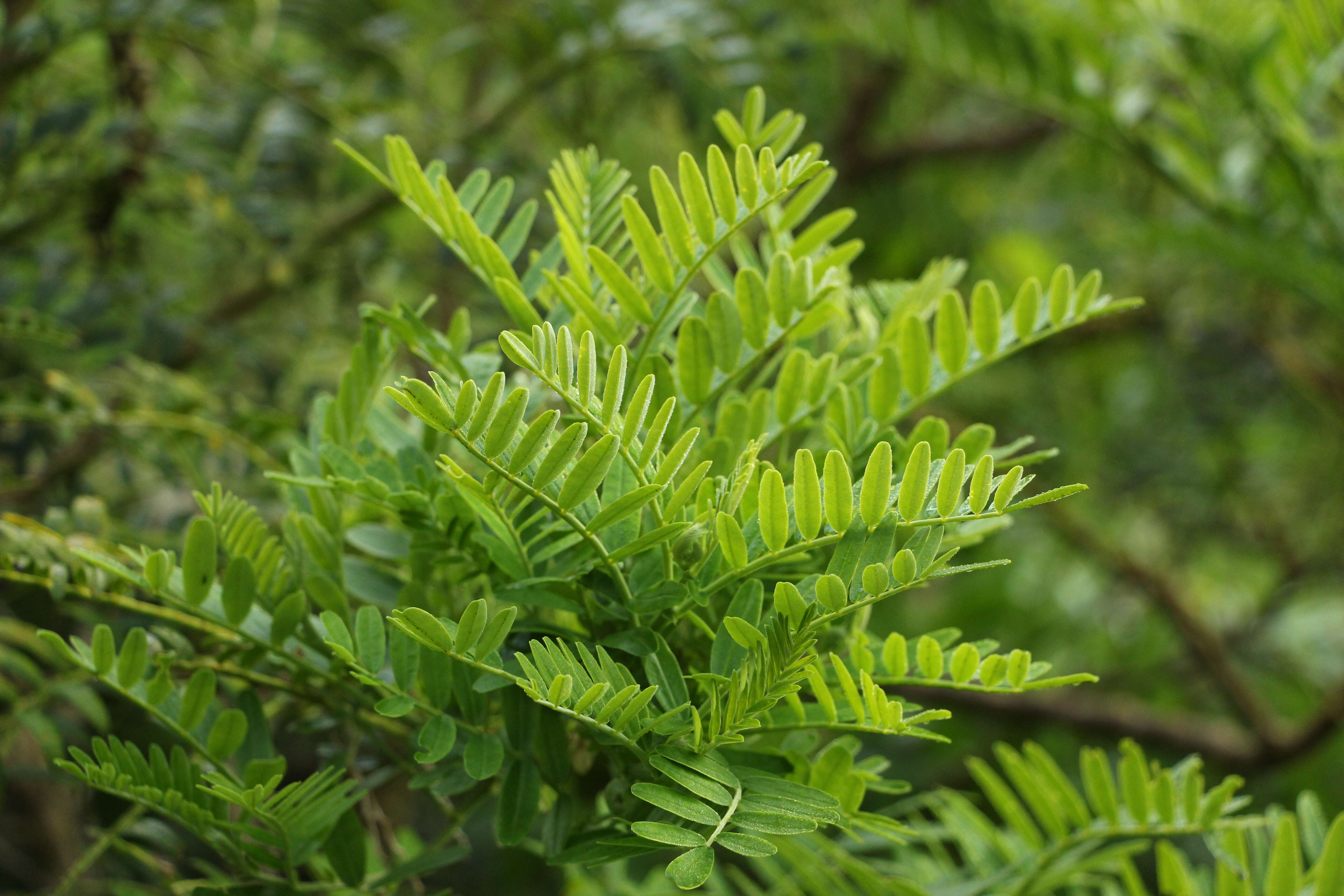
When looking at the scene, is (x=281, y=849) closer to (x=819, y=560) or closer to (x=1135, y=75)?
(x=819, y=560)

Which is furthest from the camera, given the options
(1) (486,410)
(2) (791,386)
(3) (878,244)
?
(3) (878,244)

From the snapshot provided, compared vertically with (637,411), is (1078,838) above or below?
below

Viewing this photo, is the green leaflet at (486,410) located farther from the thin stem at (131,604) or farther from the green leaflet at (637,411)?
the thin stem at (131,604)

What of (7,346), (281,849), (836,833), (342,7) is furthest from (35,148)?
(836,833)

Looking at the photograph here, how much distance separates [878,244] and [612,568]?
1.17m

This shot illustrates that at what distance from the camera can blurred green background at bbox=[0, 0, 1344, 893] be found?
0.60m

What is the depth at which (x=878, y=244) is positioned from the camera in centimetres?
138

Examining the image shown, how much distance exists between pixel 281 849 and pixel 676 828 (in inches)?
5.9

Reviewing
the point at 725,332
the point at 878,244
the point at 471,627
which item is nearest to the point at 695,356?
the point at 725,332

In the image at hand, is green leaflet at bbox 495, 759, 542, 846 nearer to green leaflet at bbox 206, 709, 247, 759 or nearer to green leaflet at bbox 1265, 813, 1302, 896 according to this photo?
green leaflet at bbox 206, 709, 247, 759

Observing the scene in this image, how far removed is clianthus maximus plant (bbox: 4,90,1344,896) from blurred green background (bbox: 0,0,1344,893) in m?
0.16

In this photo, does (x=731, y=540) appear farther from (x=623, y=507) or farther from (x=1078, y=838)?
(x=1078, y=838)

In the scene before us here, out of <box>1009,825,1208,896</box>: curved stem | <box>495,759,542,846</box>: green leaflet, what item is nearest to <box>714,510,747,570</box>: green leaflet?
<box>495,759,542,846</box>: green leaflet

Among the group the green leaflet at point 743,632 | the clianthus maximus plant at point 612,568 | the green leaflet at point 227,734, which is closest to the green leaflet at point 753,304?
the clianthus maximus plant at point 612,568
